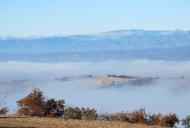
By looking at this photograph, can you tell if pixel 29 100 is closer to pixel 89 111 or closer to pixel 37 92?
pixel 37 92

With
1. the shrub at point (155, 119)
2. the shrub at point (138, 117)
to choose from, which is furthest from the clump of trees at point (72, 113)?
the shrub at point (155, 119)

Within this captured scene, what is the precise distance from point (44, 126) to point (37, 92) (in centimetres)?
3555

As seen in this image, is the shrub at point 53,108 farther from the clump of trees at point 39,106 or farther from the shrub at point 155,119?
the shrub at point 155,119

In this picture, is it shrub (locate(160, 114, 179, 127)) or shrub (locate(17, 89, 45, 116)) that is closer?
shrub (locate(17, 89, 45, 116))

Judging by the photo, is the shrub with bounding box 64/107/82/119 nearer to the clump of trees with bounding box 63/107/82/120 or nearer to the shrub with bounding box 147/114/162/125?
the clump of trees with bounding box 63/107/82/120

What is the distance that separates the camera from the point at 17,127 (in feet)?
145

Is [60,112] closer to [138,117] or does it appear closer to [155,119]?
[138,117]

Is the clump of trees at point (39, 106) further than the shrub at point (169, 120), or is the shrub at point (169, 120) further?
the shrub at point (169, 120)

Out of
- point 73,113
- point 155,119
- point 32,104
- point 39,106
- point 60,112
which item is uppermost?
point 32,104

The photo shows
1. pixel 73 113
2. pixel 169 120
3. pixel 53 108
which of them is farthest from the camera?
pixel 169 120

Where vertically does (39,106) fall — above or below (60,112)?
above

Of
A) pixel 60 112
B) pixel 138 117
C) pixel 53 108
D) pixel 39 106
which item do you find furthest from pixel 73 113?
pixel 138 117

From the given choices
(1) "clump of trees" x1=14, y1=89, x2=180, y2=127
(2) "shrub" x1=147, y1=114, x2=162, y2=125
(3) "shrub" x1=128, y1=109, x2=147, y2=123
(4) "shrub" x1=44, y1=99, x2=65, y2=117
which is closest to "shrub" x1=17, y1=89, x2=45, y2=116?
(1) "clump of trees" x1=14, y1=89, x2=180, y2=127

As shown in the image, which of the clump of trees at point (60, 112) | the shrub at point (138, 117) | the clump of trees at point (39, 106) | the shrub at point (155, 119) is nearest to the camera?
the clump of trees at point (60, 112)
